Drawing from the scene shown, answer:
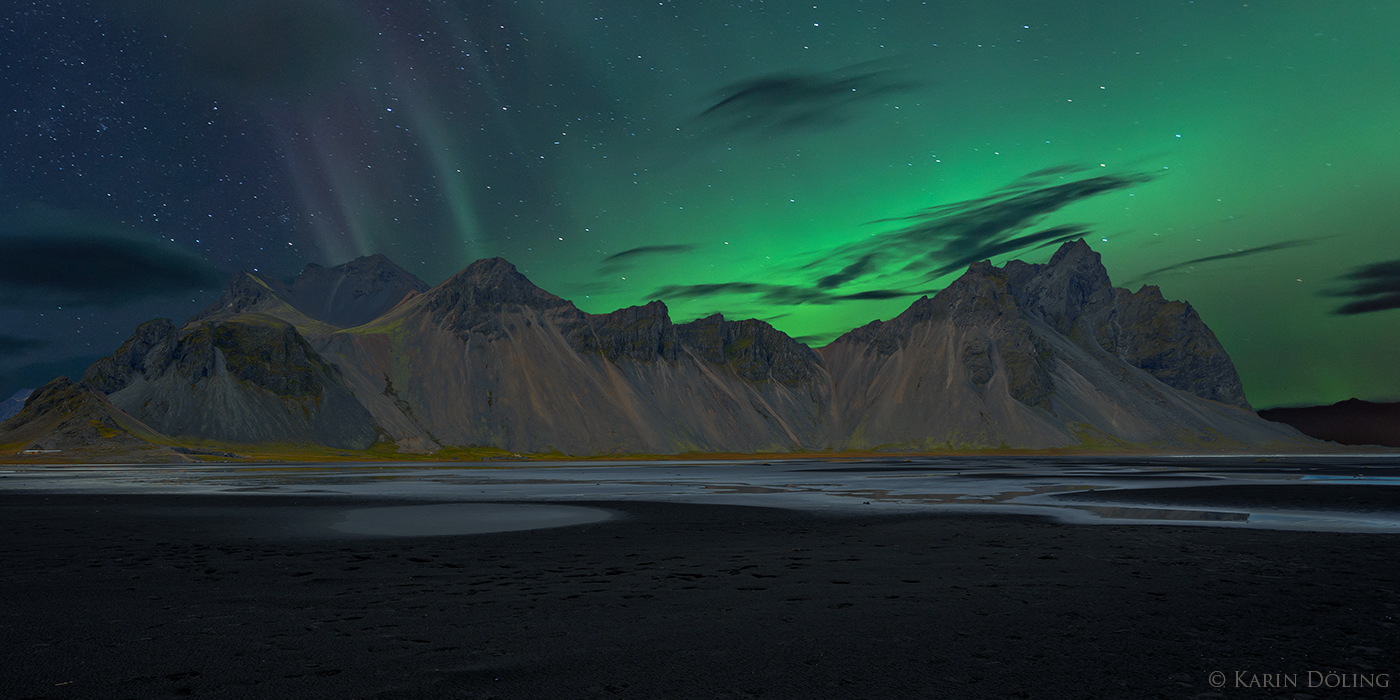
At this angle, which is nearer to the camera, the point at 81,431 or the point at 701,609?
the point at 701,609

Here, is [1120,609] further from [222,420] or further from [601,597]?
[222,420]

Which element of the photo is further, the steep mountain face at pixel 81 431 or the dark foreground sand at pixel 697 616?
the steep mountain face at pixel 81 431

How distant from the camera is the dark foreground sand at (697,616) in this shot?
911cm

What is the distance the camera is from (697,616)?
12922mm

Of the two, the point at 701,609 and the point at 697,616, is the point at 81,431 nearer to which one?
the point at 701,609

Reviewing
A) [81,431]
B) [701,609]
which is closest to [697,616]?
[701,609]

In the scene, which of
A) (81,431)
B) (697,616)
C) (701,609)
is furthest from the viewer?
(81,431)

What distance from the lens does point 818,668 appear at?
31.7 feet

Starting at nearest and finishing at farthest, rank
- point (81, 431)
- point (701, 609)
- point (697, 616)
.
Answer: point (697, 616) < point (701, 609) < point (81, 431)

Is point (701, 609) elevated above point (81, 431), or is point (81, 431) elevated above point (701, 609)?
point (81, 431)

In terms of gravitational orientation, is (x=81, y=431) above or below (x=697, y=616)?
above

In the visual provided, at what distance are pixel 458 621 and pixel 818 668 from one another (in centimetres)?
616

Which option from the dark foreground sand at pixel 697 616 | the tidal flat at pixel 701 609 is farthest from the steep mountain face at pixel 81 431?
the dark foreground sand at pixel 697 616

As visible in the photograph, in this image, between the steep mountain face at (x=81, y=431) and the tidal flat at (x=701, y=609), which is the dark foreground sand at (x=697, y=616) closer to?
the tidal flat at (x=701, y=609)
